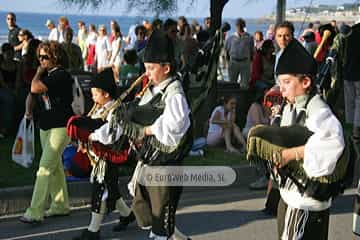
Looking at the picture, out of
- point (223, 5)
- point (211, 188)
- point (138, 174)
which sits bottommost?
point (211, 188)

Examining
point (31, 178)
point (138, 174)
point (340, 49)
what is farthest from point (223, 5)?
point (138, 174)

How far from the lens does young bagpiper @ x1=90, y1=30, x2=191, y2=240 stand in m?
5.12

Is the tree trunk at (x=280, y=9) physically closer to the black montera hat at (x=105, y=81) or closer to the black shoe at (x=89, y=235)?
the black montera hat at (x=105, y=81)

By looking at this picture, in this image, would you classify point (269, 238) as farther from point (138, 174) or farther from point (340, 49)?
point (340, 49)

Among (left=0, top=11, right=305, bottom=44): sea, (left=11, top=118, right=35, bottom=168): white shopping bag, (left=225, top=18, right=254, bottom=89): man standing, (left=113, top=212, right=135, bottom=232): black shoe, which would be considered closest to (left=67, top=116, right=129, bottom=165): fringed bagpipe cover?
(left=113, top=212, right=135, bottom=232): black shoe

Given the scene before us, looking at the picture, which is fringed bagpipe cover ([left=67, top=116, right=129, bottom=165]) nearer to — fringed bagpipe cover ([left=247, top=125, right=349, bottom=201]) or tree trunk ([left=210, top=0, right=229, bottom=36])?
fringed bagpipe cover ([left=247, top=125, right=349, bottom=201])

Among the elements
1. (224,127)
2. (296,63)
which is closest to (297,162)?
(296,63)

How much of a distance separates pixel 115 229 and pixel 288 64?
2.98 meters

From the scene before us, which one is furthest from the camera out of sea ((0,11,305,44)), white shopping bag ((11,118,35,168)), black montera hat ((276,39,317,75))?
sea ((0,11,305,44))

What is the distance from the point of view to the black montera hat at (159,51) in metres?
5.28

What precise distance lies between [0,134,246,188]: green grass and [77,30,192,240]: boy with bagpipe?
8.44ft

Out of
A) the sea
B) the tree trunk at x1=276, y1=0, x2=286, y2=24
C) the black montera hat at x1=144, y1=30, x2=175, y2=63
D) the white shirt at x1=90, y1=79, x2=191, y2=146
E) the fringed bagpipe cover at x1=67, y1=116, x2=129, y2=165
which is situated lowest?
the sea

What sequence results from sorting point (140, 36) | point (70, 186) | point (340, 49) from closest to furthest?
point (70, 186) → point (340, 49) → point (140, 36)

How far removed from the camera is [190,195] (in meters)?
8.32
